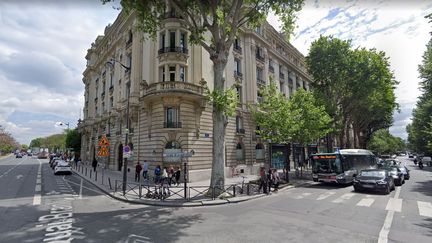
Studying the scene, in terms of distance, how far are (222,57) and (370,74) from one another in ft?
82.2

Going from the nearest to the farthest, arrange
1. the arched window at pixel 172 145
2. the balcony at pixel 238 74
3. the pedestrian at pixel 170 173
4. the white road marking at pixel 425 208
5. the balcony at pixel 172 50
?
the white road marking at pixel 425 208, the pedestrian at pixel 170 173, the arched window at pixel 172 145, the balcony at pixel 172 50, the balcony at pixel 238 74

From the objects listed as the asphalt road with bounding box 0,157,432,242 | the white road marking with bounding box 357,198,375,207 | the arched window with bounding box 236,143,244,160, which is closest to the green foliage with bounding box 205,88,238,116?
the asphalt road with bounding box 0,157,432,242

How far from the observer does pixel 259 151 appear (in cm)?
2944

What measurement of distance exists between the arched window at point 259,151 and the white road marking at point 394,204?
54.6 feet

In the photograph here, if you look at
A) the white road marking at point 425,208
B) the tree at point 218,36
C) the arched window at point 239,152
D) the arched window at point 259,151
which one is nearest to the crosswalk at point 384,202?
the white road marking at point 425,208

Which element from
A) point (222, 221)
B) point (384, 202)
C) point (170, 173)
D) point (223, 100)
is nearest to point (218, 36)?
point (223, 100)

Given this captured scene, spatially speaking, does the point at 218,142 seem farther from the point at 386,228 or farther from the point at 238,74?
the point at 238,74

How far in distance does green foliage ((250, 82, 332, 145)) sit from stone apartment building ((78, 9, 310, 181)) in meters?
4.00

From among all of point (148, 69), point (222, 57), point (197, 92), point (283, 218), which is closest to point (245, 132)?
point (197, 92)

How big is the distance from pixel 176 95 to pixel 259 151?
1375 cm

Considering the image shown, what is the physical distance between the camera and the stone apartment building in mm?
20719

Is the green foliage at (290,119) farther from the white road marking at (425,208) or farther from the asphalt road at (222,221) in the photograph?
the white road marking at (425,208)

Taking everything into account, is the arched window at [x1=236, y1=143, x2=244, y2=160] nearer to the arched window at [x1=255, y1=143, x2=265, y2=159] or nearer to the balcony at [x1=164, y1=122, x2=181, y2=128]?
the arched window at [x1=255, y1=143, x2=265, y2=159]

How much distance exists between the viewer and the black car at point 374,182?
574 inches
